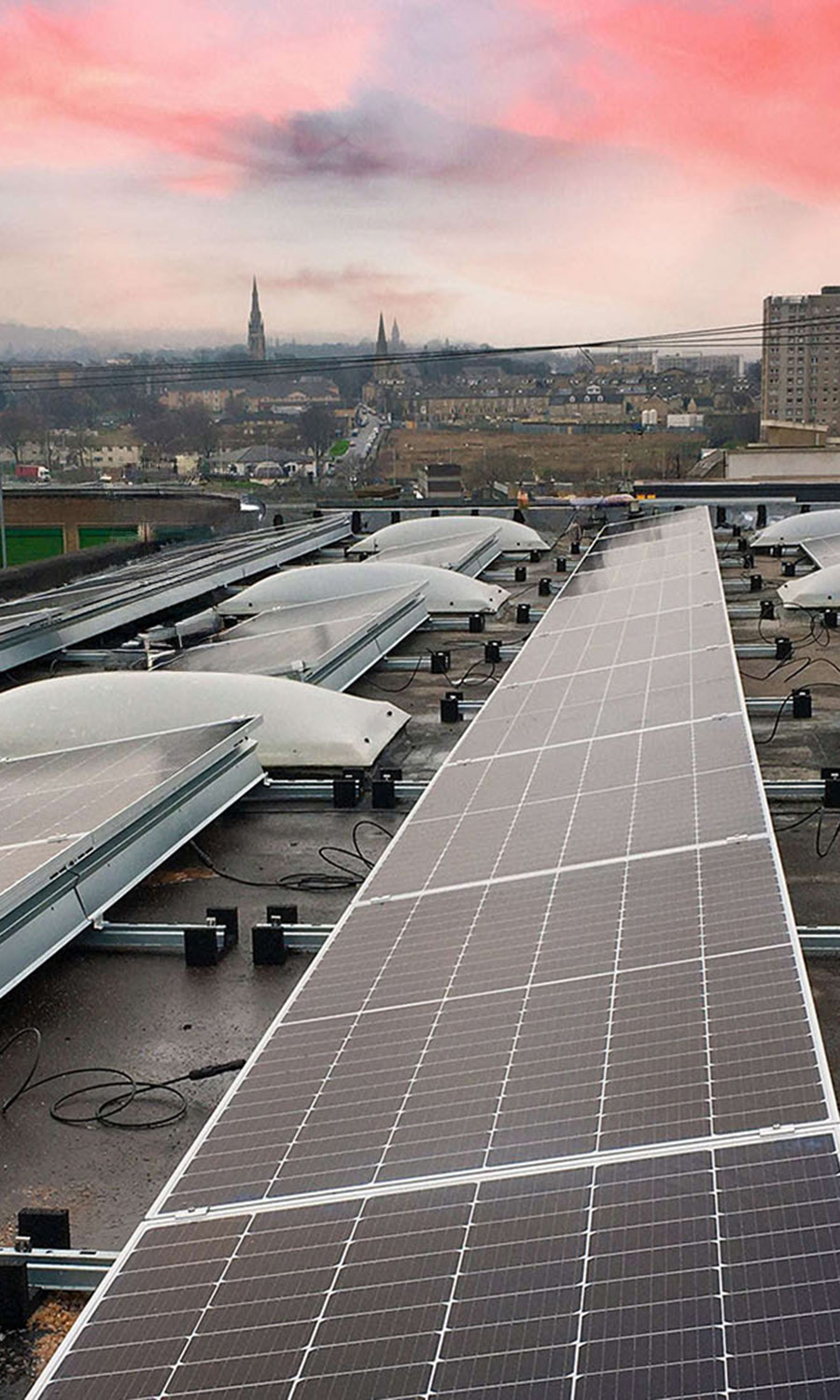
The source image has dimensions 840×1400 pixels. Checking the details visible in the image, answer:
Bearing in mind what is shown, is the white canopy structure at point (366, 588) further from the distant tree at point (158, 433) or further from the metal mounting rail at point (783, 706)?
the distant tree at point (158, 433)

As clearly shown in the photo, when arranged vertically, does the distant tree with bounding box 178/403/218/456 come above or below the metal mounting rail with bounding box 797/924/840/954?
above

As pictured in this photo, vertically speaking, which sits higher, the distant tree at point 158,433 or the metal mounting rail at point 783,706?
the distant tree at point 158,433

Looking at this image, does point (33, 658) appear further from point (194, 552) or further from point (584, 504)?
point (584, 504)

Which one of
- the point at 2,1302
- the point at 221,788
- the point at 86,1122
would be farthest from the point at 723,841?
the point at 221,788

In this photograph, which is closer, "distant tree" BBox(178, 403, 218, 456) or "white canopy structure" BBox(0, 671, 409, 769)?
"white canopy structure" BBox(0, 671, 409, 769)

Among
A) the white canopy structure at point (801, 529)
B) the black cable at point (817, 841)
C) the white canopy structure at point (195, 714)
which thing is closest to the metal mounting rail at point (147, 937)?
the black cable at point (817, 841)

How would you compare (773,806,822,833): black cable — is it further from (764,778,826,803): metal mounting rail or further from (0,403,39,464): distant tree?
(0,403,39,464): distant tree

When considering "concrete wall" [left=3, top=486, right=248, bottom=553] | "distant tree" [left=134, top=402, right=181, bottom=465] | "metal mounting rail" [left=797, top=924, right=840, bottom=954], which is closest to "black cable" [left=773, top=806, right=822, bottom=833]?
"metal mounting rail" [left=797, top=924, right=840, bottom=954]
